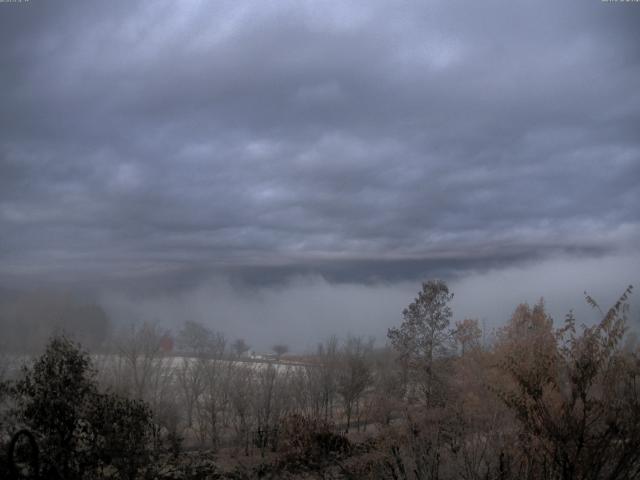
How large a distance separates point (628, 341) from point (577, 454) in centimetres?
433

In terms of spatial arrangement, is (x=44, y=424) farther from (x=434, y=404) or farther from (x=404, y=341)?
(x=404, y=341)

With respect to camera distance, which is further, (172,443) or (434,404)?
(434,404)

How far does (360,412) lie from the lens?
57.1 meters

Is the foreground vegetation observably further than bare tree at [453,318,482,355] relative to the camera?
No

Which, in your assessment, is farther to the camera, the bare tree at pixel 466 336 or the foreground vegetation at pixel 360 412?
the bare tree at pixel 466 336

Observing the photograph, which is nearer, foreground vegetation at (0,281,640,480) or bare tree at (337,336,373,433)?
foreground vegetation at (0,281,640,480)

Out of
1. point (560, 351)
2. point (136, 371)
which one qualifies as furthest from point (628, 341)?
point (136, 371)

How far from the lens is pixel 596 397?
36.4 ft

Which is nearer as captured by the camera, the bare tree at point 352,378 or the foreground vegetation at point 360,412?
the foreground vegetation at point 360,412

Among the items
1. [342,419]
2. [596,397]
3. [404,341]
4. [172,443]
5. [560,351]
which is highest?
[560,351]

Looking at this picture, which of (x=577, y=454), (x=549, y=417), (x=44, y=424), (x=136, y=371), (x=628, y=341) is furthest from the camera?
(x=136, y=371)

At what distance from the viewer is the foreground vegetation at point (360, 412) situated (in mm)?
11078

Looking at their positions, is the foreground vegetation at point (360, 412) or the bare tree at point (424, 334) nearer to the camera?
the foreground vegetation at point (360, 412)

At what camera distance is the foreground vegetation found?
1108cm
